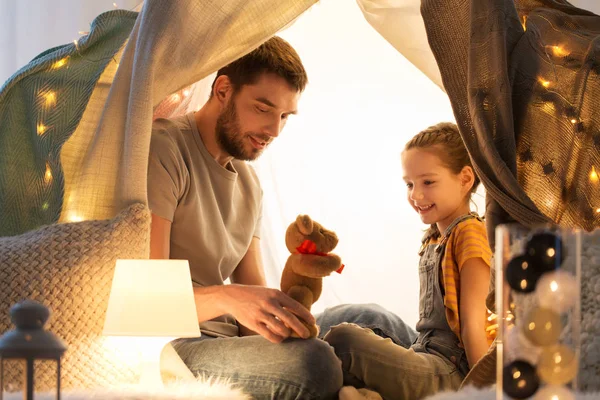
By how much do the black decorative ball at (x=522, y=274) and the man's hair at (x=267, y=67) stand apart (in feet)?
3.89

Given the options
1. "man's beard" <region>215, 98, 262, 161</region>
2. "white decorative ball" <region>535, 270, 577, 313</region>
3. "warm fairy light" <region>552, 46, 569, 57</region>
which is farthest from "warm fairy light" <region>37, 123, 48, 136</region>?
"white decorative ball" <region>535, 270, 577, 313</region>

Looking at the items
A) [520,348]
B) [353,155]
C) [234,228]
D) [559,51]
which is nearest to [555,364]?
[520,348]

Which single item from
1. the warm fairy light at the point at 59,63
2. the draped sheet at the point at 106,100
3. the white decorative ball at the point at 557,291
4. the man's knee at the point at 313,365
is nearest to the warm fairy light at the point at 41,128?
the draped sheet at the point at 106,100

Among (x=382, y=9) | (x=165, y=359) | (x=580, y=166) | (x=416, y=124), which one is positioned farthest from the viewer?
(x=416, y=124)

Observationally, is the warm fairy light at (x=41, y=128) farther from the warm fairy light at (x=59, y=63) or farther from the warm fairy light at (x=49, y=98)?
the warm fairy light at (x=59, y=63)

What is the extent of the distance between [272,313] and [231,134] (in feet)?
1.96

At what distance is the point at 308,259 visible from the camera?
6.24 feet

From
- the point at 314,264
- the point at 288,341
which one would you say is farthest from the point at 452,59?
the point at 288,341

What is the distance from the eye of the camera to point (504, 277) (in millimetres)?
1237

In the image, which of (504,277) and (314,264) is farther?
(314,264)

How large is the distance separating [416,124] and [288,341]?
4.45 ft

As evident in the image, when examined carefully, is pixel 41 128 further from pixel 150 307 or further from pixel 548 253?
pixel 548 253

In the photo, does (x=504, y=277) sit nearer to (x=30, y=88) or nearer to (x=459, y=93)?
(x=459, y=93)

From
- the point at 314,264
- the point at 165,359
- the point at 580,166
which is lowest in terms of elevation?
the point at 165,359
